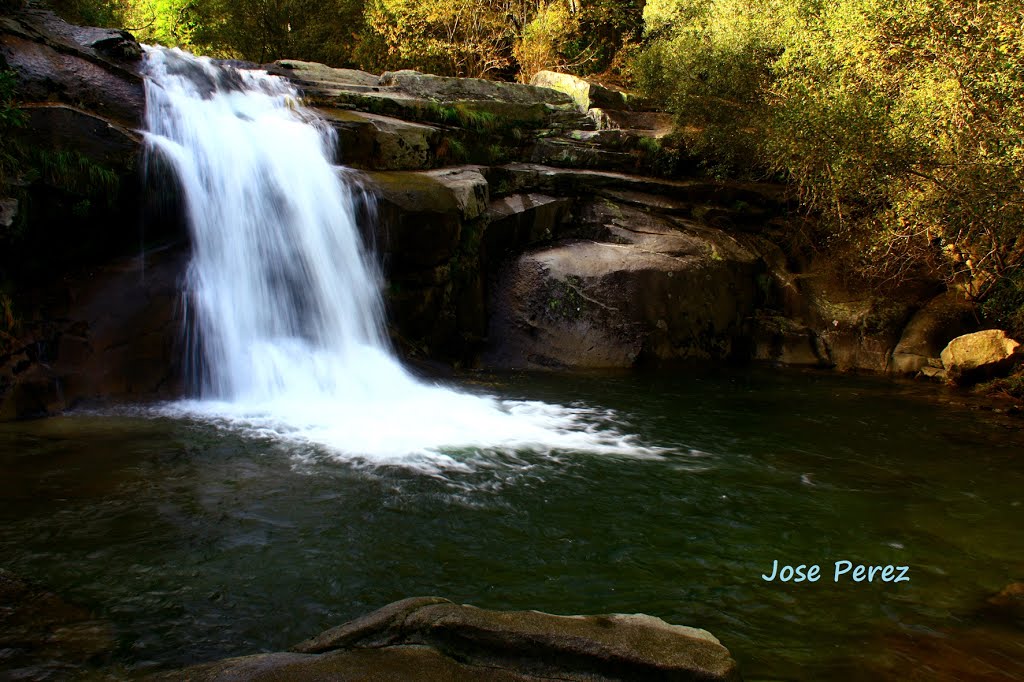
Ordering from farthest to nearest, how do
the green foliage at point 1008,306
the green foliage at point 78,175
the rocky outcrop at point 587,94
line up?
the rocky outcrop at point 587,94 → the green foliage at point 1008,306 → the green foliage at point 78,175

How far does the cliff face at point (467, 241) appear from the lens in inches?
317

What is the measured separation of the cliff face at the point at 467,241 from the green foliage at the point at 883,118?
1115 mm

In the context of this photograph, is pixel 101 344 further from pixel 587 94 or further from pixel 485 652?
pixel 587 94

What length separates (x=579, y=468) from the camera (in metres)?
6.61

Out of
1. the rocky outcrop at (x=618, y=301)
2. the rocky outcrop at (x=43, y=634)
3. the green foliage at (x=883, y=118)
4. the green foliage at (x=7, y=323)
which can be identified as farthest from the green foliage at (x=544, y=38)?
the rocky outcrop at (x=43, y=634)

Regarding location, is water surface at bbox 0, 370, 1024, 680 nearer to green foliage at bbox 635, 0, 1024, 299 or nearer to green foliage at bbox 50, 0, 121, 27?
green foliage at bbox 635, 0, 1024, 299

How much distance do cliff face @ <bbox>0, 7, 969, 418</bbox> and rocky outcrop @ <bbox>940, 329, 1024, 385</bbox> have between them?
0.97 meters

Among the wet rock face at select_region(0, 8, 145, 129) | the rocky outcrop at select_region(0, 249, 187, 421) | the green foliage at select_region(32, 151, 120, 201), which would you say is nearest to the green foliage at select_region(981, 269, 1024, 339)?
the rocky outcrop at select_region(0, 249, 187, 421)

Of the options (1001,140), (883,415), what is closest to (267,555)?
(883,415)

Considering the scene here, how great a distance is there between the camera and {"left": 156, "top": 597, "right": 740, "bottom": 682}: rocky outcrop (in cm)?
275

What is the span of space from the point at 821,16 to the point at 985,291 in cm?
610

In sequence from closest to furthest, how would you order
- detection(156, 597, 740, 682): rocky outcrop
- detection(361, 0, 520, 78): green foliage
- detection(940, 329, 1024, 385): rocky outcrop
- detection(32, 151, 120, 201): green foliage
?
detection(156, 597, 740, 682): rocky outcrop → detection(32, 151, 120, 201): green foliage → detection(940, 329, 1024, 385): rocky outcrop → detection(361, 0, 520, 78): green foliage

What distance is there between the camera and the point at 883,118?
11141mm

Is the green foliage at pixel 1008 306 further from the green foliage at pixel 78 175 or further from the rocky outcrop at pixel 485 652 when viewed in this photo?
the green foliage at pixel 78 175
